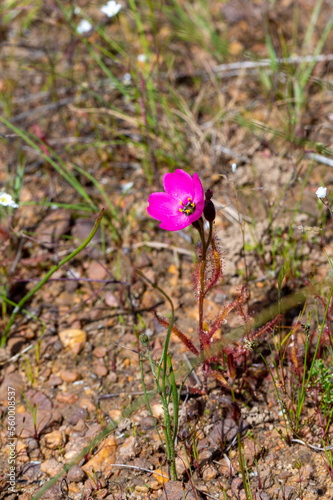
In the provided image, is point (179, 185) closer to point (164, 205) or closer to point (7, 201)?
point (164, 205)

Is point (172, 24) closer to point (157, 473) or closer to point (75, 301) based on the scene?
point (75, 301)

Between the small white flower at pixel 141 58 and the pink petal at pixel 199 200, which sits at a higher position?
the pink petal at pixel 199 200

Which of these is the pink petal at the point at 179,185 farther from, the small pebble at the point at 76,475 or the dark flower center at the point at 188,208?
the small pebble at the point at 76,475

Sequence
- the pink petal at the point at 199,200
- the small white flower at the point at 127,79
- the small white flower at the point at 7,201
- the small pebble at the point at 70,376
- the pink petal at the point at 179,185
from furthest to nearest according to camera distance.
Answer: the small white flower at the point at 127,79 < the small white flower at the point at 7,201 < the small pebble at the point at 70,376 < the pink petal at the point at 179,185 < the pink petal at the point at 199,200

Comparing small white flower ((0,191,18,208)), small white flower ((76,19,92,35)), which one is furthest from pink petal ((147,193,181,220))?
small white flower ((76,19,92,35))

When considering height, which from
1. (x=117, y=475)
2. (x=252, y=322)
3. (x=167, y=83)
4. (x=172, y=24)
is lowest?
(x=117, y=475)

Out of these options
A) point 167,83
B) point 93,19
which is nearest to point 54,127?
point 167,83

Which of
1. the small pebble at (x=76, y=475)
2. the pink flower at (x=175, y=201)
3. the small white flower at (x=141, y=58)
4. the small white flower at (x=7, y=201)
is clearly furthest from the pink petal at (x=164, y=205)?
the small white flower at (x=141, y=58)

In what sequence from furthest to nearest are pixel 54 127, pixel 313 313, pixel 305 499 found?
pixel 54 127 → pixel 313 313 → pixel 305 499
